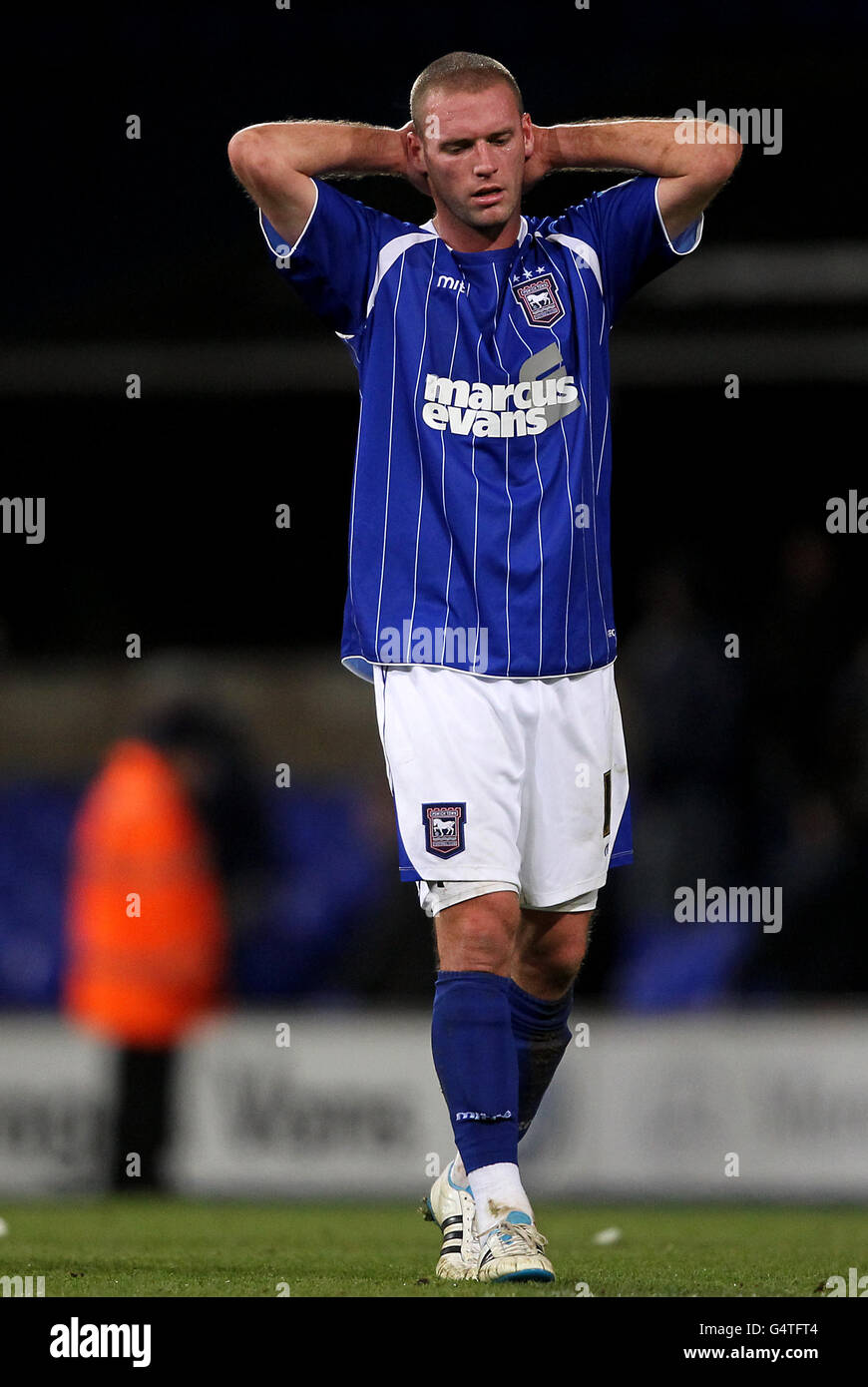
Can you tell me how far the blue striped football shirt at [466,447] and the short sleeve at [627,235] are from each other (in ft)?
0.36

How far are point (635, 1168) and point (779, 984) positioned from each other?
69.0 inches

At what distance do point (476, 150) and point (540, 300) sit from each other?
34 cm

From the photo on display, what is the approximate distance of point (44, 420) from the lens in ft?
42.0

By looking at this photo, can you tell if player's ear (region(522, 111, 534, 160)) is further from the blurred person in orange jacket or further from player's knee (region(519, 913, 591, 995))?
the blurred person in orange jacket

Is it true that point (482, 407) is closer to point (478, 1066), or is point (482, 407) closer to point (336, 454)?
point (478, 1066)

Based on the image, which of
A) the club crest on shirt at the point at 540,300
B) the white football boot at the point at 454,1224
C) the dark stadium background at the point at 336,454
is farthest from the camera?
the dark stadium background at the point at 336,454

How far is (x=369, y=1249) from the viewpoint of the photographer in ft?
16.2

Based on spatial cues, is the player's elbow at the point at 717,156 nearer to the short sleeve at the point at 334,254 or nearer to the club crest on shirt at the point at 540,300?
the club crest on shirt at the point at 540,300

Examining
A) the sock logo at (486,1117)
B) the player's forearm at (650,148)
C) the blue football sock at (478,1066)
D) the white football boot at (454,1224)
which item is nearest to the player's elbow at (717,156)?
the player's forearm at (650,148)

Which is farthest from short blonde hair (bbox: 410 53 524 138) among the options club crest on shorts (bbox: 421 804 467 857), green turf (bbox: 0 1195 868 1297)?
green turf (bbox: 0 1195 868 1297)

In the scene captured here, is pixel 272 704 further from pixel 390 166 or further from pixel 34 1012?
pixel 390 166

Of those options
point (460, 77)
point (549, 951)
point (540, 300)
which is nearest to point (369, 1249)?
point (549, 951)

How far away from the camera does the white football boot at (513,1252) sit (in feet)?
12.0

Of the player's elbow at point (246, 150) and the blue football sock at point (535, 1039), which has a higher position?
the player's elbow at point (246, 150)
